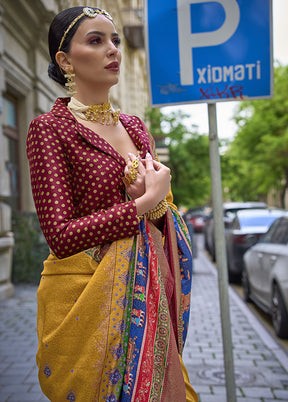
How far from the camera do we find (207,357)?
16.7 ft

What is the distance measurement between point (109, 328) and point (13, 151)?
868 cm

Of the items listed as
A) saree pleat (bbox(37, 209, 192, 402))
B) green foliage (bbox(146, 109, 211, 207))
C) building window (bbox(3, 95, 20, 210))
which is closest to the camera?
saree pleat (bbox(37, 209, 192, 402))

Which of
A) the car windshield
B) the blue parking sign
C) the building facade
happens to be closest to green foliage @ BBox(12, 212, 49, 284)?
the building facade

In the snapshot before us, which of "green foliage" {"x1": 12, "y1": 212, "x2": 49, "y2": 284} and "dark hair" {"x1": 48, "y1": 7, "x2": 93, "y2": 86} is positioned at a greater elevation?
"dark hair" {"x1": 48, "y1": 7, "x2": 93, "y2": 86}

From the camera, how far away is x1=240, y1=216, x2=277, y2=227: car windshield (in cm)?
1019

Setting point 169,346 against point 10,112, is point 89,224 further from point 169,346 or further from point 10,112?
point 10,112

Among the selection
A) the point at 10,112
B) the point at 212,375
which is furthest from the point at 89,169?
the point at 10,112

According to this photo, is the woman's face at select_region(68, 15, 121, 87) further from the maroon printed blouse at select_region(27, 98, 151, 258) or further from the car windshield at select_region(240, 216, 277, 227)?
the car windshield at select_region(240, 216, 277, 227)

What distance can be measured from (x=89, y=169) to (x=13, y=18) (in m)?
7.74

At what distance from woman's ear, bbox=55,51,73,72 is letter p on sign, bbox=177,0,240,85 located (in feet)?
4.24

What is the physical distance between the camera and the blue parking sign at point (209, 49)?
289 cm

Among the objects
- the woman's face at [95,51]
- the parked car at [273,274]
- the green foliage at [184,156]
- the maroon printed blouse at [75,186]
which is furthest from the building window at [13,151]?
the green foliage at [184,156]

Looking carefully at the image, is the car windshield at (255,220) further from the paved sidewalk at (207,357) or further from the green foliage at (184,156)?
the green foliage at (184,156)

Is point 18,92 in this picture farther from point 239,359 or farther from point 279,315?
point 239,359
